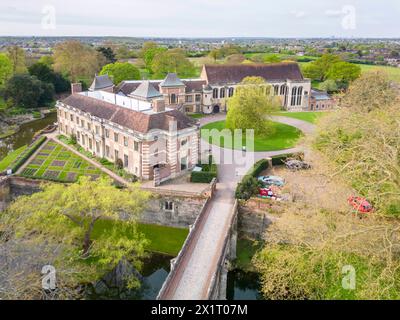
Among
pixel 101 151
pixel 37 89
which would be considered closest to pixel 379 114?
pixel 101 151

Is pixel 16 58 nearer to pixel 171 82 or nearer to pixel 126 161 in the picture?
pixel 171 82

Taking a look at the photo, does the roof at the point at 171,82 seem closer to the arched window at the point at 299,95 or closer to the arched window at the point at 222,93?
the arched window at the point at 222,93

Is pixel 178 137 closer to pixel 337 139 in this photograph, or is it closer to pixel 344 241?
pixel 337 139

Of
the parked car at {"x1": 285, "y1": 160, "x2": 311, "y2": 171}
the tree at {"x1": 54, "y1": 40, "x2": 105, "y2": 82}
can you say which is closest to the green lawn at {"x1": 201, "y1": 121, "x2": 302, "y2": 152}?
the parked car at {"x1": 285, "y1": 160, "x2": 311, "y2": 171}

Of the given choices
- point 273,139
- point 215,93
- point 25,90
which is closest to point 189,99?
point 215,93

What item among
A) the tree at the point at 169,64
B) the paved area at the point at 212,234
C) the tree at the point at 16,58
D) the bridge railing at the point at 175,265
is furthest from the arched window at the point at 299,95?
the tree at the point at 16,58

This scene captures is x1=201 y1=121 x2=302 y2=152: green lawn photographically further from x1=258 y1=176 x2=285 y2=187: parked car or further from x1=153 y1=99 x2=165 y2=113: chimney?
x1=153 y1=99 x2=165 y2=113: chimney

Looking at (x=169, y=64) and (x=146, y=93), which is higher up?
(x=169, y=64)
